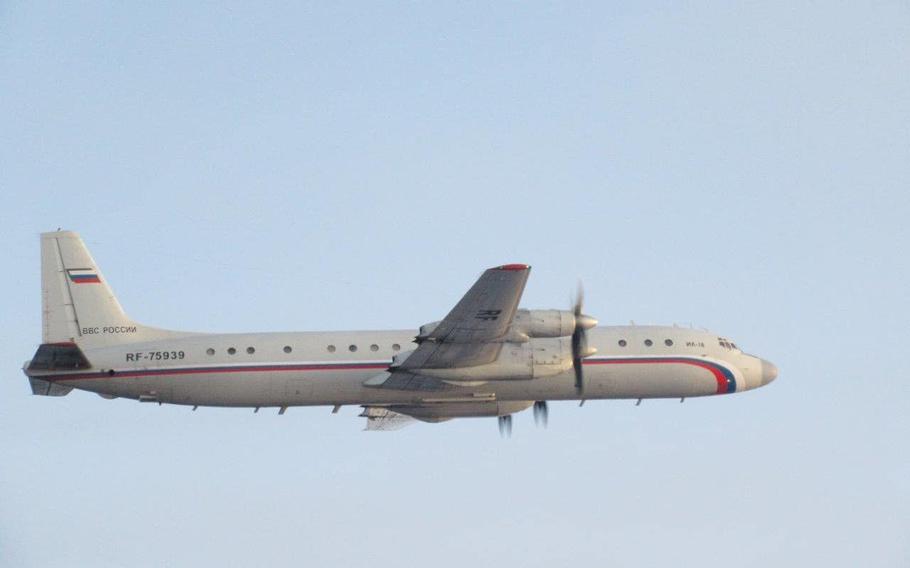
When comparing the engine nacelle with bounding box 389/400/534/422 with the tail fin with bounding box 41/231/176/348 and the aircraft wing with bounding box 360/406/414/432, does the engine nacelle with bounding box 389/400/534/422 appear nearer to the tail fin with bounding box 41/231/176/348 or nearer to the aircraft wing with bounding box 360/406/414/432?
the aircraft wing with bounding box 360/406/414/432

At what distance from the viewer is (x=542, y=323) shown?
42.7 m

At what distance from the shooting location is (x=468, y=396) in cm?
4553

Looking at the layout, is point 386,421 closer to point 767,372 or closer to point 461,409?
point 461,409

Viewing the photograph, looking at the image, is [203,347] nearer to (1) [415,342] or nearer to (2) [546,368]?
(1) [415,342]

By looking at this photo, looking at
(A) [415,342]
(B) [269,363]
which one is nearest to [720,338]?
(A) [415,342]

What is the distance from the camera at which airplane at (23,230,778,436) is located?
4322 cm

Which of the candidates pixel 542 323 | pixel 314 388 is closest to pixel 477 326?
pixel 542 323

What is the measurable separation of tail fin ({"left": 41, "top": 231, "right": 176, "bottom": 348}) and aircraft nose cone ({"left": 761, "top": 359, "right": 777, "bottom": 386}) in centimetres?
2236

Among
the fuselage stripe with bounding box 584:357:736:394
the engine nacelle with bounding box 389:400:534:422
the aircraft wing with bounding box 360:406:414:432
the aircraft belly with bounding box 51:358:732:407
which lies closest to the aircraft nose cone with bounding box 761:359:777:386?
the fuselage stripe with bounding box 584:357:736:394

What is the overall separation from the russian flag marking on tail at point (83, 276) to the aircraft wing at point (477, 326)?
11.5 metres

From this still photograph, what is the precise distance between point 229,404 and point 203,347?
86.7 inches

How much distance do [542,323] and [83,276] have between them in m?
16.6

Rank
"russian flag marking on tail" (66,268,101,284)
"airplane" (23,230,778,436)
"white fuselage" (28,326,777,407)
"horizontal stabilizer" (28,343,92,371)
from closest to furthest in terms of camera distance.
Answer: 1. "horizontal stabilizer" (28,343,92,371)
2. "airplane" (23,230,778,436)
3. "white fuselage" (28,326,777,407)
4. "russian flag marking on tail" (66,268,101,284)

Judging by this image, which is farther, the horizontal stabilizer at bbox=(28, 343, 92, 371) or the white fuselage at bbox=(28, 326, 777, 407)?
the white fuselage at bbox=(28, 326, 777, 407)
